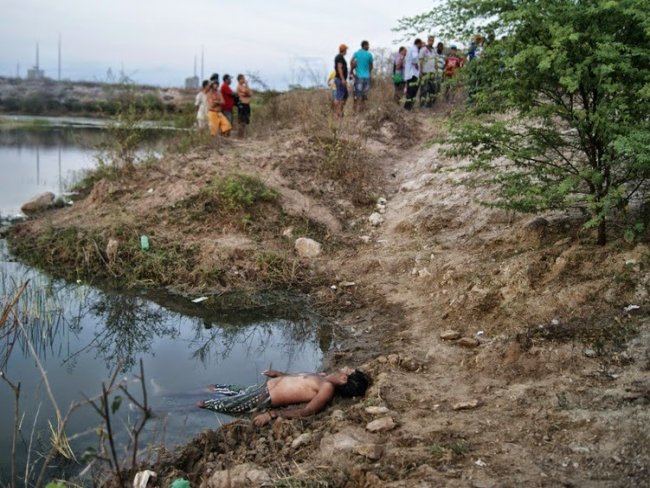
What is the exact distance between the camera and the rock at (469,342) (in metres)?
5.87

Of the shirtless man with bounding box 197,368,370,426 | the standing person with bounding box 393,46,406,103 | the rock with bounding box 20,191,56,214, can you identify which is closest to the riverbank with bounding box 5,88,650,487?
the shirtless man with bounding box 197,368,370,426

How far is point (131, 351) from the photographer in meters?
6.83

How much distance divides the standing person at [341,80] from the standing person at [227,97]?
7.60 ft

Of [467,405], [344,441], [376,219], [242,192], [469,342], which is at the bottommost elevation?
[344,441]

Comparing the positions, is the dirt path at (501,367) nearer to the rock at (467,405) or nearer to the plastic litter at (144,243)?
the rock at (467,405)

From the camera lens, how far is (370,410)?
4781mm

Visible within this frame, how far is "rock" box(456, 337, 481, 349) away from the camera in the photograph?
5871 millimetres

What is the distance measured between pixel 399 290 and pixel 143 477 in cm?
420

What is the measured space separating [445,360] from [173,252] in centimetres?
463

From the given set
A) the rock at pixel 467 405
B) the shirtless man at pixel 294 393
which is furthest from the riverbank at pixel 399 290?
the shirtless man at pixel 294 393

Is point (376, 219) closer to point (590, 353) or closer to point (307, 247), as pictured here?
point (307, 247)

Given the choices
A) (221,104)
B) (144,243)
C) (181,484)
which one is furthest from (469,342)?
(221,104)

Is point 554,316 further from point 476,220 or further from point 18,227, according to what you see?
point 18,227

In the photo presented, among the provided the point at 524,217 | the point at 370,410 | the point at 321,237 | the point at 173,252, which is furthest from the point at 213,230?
the point at 370,410
